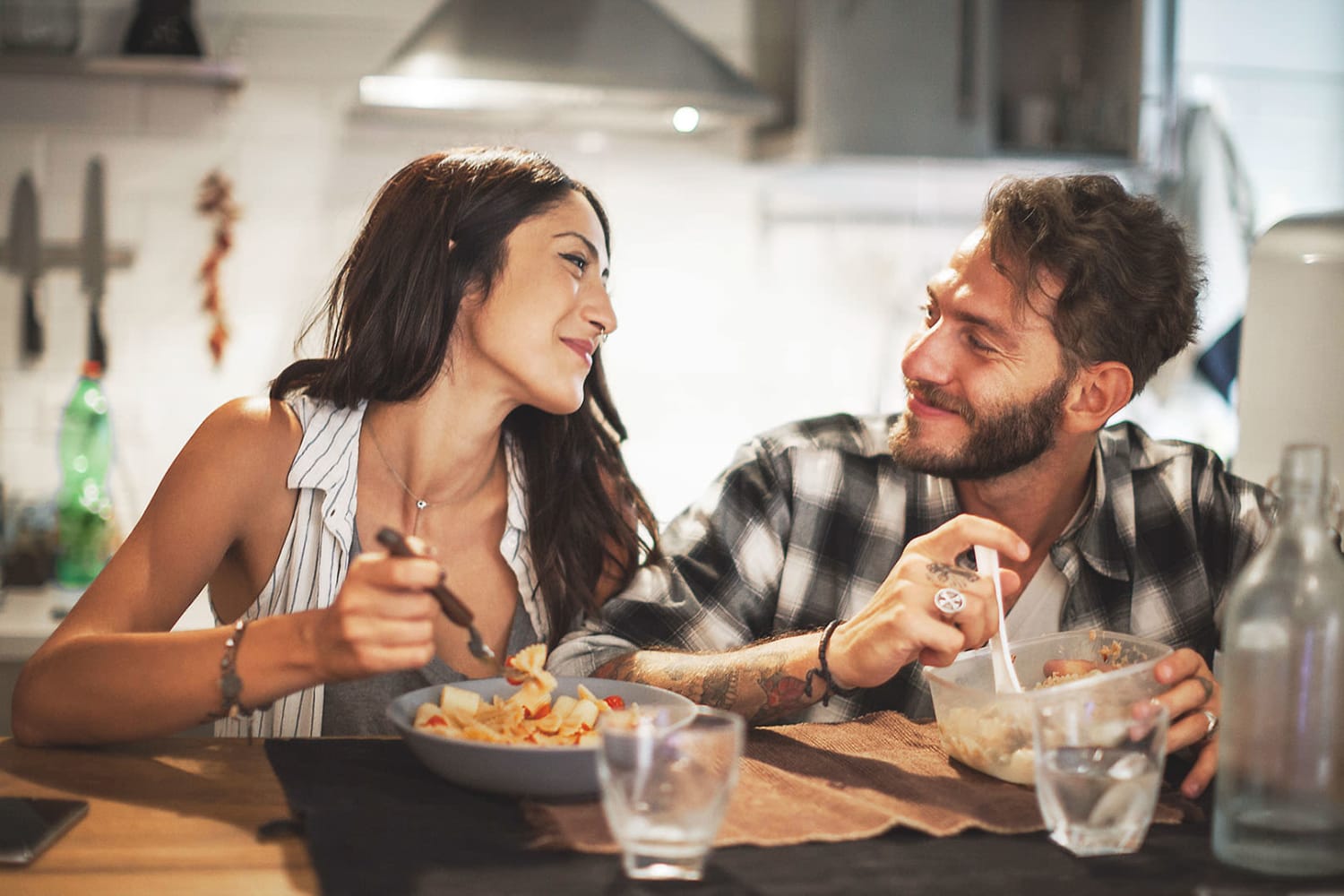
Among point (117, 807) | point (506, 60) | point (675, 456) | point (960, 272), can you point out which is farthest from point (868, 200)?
point (117, 807)

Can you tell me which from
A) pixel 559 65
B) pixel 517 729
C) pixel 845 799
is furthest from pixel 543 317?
pixel 559 65

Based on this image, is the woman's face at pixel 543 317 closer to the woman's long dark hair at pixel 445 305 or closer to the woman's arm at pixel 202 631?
the woman's long dark hair at pixel 445 305

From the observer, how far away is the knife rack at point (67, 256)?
9.81 ft

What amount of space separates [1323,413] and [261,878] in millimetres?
1314

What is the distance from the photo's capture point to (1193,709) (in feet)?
3.87

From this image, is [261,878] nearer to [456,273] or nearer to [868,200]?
[456,273]

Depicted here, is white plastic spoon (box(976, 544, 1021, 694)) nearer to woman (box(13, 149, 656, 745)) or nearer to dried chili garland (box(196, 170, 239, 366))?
woman (box(13, 149, 656, 745))

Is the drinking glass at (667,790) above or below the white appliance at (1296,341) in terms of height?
below

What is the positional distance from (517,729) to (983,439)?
754 mm

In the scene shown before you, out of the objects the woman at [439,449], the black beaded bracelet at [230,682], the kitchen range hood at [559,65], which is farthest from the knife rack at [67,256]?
the black beaded bracelet at [230,682]

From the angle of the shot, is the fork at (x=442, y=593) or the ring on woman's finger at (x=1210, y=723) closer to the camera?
the fork at (x=442, y=593)

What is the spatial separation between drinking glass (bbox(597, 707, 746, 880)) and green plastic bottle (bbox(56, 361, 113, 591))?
2154 millimetres

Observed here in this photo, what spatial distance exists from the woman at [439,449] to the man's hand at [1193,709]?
0.72 m

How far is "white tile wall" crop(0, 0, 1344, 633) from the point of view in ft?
9.87
